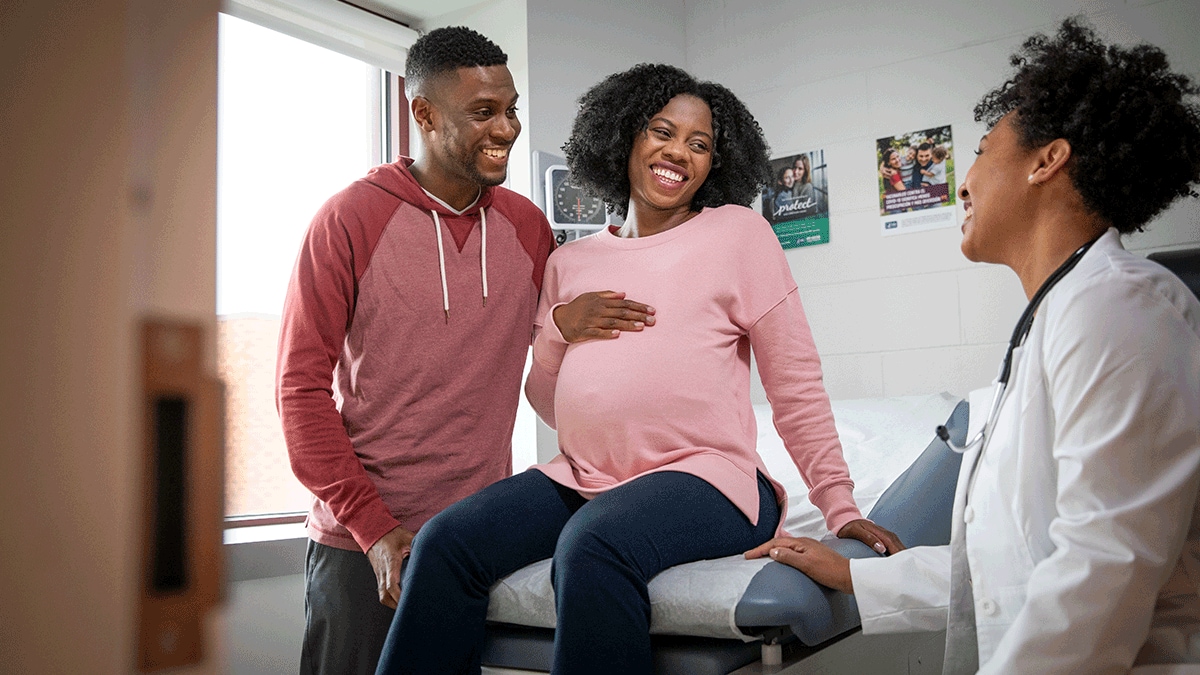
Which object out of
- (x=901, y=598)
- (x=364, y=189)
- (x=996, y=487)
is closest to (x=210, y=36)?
(x=996, y=487)

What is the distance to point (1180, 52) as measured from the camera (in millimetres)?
2387

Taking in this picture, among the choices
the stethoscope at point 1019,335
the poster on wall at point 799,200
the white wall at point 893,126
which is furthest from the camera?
the poster on wall at point 799,200

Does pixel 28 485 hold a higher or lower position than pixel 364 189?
lower

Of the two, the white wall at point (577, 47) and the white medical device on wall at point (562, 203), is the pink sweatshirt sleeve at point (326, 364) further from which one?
the white wall at point (577, 47)

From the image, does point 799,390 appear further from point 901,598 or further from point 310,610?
point 310,610

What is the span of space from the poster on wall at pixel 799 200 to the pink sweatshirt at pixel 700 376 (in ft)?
4.93

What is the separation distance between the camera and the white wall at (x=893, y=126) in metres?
2.60

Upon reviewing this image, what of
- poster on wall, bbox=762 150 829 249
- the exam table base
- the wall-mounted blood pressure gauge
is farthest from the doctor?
poster on wall, bbox=762 150 829 249

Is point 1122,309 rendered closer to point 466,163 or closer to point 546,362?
point 546,362

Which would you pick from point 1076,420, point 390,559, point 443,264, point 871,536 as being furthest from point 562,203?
point 1076,420

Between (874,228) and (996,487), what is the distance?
2.05m

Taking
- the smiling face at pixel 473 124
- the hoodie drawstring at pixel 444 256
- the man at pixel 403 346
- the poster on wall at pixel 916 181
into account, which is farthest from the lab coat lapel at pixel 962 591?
the poster on wall at pixel 916 181

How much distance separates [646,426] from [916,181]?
5.86 feet

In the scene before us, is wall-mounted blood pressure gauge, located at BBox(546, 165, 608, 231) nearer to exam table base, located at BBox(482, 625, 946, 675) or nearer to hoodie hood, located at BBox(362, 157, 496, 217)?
hoodie hood, located at BBox(362, 157, 496, 217)
